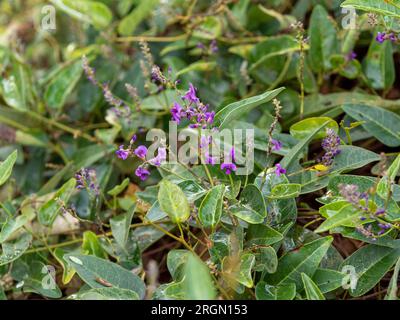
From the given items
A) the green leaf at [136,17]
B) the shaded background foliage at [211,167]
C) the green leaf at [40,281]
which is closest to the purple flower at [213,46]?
the shaded background foliage at [211,167]

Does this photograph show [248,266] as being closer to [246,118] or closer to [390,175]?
[390,175]

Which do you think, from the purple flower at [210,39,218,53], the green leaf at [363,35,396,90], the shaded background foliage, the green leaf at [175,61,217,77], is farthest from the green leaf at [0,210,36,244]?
the green leaf at [363,35,396,90]

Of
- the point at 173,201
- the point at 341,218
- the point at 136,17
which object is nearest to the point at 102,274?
the point at 173,201

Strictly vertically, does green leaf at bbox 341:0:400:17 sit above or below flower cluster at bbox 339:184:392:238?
above

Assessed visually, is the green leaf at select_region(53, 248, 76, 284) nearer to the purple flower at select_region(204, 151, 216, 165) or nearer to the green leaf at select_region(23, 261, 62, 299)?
the green leaf at select_region(23, 261, 62, 299)

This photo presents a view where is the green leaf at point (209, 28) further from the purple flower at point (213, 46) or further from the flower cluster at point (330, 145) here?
the flower cluster at point (330, 145)

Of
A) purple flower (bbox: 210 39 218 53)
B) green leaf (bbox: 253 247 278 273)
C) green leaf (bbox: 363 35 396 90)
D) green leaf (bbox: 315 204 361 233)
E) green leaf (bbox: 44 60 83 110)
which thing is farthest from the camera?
green leaf (bbox: 44 60 83 110)
